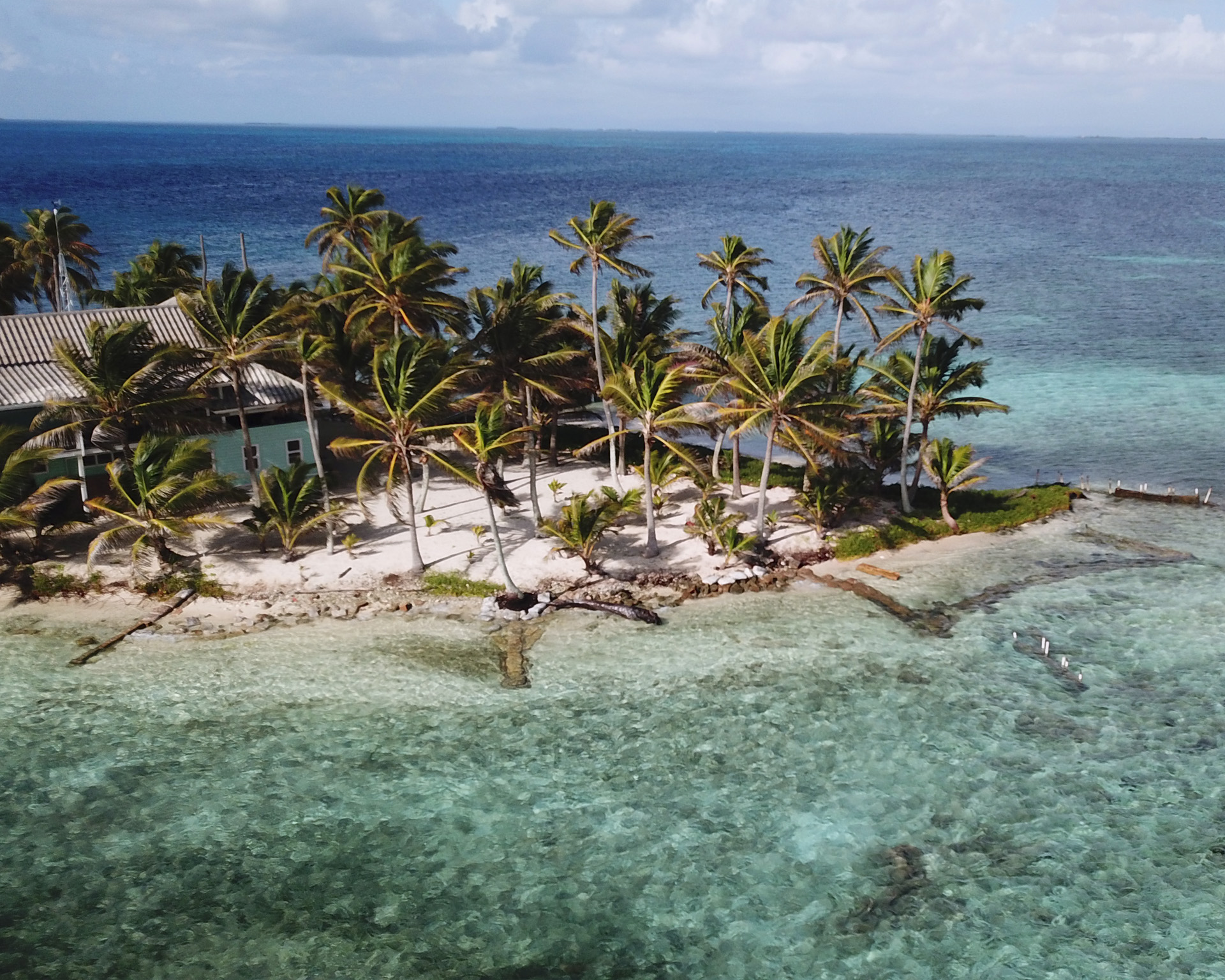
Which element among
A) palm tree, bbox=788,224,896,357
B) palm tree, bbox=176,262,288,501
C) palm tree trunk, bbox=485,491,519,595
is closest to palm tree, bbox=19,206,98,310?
palm tree, bbox=176,262,288,501

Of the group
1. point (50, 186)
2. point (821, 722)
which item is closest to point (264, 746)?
point (821, 722)

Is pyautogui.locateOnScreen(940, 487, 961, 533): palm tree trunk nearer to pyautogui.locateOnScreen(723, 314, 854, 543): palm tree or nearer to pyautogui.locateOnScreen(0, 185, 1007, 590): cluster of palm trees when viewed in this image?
pyautogui.locateOnScreen(0, 185, 1007, 590): cluster of palm trees

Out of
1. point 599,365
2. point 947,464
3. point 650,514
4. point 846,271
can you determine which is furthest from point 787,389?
point 599,365

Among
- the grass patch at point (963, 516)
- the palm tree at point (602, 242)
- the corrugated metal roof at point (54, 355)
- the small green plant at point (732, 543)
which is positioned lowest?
the grass patch at point (963, 516)

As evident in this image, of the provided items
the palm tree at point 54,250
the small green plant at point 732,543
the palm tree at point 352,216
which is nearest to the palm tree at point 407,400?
the small green plant at point 732,543

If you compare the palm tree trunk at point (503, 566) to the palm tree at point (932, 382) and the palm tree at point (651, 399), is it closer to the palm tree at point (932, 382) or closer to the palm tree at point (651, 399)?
the palm tree at point (651, 399)

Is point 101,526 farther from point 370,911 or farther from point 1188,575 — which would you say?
point 1188,575
